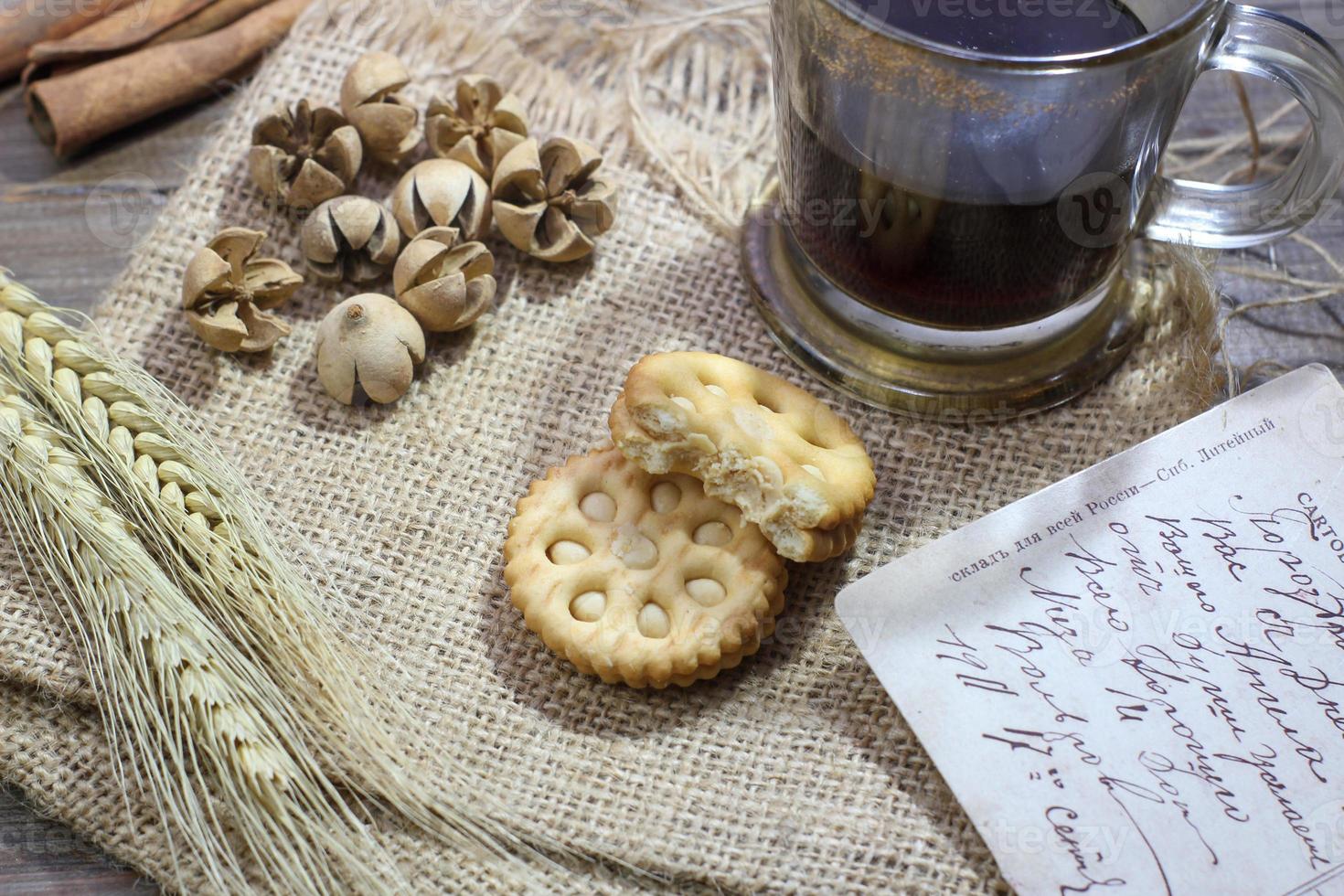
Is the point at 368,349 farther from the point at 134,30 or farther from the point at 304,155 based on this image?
the point at 134,30

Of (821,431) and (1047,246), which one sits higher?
(1047,246)

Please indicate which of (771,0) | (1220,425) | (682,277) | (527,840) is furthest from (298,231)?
(1220,425)

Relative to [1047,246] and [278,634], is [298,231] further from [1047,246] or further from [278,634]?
[1047,246]

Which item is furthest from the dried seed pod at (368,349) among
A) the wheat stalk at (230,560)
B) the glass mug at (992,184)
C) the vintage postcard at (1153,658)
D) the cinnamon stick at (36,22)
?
the cinnamon stick at (36,22)

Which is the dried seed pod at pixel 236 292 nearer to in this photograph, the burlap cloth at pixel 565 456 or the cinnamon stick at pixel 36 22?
the burlap cloth at pixel 565 456

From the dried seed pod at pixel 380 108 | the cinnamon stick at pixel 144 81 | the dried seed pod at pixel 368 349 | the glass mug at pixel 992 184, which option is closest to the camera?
the glass mug at pixel 992 184

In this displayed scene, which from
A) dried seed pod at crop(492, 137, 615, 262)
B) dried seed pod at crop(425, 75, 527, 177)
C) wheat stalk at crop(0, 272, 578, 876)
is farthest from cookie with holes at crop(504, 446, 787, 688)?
dried seed pod at crop(425, 75, 527, 177)
